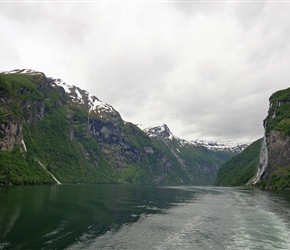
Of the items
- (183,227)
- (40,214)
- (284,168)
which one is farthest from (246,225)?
(284,168)

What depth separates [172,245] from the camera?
135 ft

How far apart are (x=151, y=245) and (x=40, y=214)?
1197 inches

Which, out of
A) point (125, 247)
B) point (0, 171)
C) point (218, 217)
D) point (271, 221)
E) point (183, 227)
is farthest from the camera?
point (0, 171)

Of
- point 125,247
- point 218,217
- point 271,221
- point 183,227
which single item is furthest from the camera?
point 218,217

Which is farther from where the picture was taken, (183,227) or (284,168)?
(284,168)

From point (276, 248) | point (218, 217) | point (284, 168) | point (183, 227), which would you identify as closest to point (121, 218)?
point (183, 227)

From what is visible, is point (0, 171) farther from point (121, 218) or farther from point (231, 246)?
point (231, 246)

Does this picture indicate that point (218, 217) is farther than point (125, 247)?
Yes

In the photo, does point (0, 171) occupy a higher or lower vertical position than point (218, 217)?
higher

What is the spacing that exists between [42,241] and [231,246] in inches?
998

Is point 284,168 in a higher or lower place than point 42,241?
higher

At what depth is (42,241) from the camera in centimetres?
4031

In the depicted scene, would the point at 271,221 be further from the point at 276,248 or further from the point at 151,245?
the point at 151,245

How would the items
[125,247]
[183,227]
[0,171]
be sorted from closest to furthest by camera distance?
[125,247] → [183,227] → [0,171]
